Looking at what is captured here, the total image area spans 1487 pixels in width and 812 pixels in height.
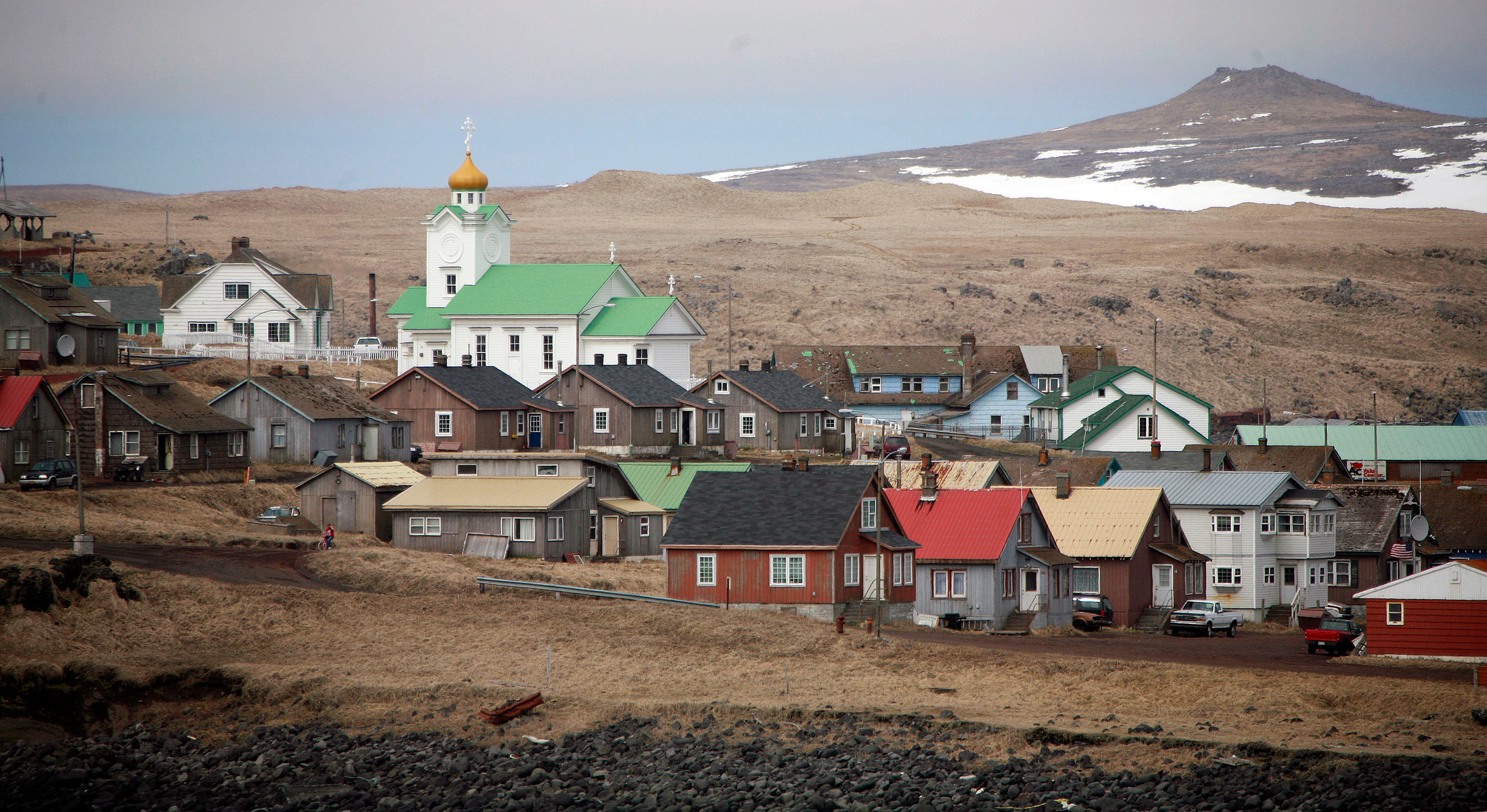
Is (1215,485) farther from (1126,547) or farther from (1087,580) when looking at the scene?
(1087,580)

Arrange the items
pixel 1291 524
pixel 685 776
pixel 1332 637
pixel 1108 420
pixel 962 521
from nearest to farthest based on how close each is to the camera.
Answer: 1. pixel 685 776
2. pixel 1332 637
3. pixel 962 521
4. pixel 1291 524
5. pixel 1108 420

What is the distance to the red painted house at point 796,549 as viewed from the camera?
3959 centimetres

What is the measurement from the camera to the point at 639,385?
6588 cm

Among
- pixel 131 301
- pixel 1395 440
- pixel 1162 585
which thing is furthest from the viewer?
pixel 131 301

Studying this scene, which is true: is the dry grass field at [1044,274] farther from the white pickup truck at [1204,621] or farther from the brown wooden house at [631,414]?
the white pickup truck at [1204,621]

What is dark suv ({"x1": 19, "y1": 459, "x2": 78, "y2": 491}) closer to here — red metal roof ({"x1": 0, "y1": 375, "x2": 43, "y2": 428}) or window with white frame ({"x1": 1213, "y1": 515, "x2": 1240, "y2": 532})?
red metal roof ({"x1": 0, "y1": 375, "x2": 43, "y2": 428})

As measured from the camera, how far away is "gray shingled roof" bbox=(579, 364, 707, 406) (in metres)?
64.1

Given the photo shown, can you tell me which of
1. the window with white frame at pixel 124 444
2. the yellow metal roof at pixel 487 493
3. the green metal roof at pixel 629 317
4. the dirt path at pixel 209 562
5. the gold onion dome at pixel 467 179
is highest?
the gold onion dome at pixel 467 179

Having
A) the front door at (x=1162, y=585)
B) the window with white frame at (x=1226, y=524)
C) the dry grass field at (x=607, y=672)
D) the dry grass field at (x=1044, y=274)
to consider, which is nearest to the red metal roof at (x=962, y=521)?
the dry grass field at (x=607, y=672)

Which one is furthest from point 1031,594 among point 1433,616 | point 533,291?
point 533,291

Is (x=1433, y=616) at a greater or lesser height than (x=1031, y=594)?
greater

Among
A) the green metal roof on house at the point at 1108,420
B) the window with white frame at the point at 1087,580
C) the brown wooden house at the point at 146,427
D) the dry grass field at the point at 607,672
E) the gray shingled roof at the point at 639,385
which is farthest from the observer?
the green metal roof on house at the point at 1108,420

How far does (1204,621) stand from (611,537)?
762 inches

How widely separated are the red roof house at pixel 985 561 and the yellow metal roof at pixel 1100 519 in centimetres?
151
